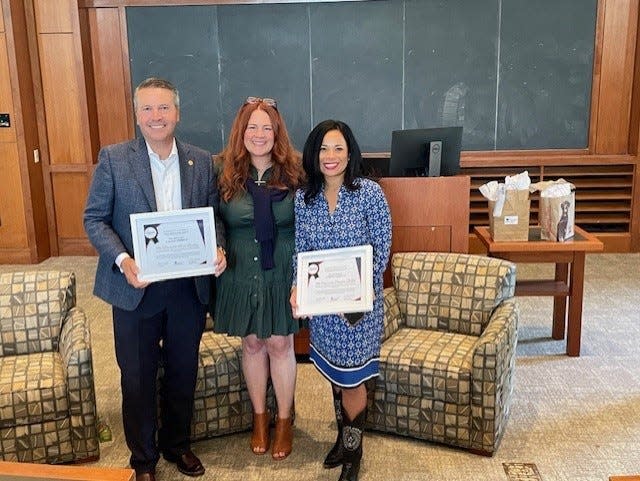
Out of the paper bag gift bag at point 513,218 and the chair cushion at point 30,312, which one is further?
the paper bag gift bag at point 513,218

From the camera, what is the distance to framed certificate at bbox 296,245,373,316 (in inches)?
93.6

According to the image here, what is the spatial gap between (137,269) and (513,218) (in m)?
2.20

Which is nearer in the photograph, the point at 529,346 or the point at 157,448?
the point at 157,448

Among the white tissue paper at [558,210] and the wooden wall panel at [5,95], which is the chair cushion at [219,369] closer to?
the white tissue paper at [558,210]

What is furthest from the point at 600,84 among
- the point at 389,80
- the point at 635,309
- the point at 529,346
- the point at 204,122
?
the point at 204,122

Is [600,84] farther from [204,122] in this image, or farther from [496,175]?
[204,122]

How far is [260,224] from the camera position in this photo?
254cm

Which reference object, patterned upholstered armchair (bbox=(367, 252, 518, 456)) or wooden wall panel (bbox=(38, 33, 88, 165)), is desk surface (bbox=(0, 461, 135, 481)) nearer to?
patterned upholstered armchair (bbox=(367, 252, 518, 456))

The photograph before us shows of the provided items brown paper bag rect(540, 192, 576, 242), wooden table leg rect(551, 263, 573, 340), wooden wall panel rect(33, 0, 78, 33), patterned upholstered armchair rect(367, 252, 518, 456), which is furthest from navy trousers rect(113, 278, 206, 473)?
wooden wall panel rect(33, 0, 78, 33)

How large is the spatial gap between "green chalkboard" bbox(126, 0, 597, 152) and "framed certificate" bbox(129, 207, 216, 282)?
12.2 feet

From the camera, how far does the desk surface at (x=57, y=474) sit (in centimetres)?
193

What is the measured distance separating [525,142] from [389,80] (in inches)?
50.0

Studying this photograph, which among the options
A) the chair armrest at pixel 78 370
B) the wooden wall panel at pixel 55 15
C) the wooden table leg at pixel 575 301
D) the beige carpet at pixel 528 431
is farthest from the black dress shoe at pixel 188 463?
the wooden wall panel at pixel 55 15

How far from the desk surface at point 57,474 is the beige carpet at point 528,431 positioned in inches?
32.0
